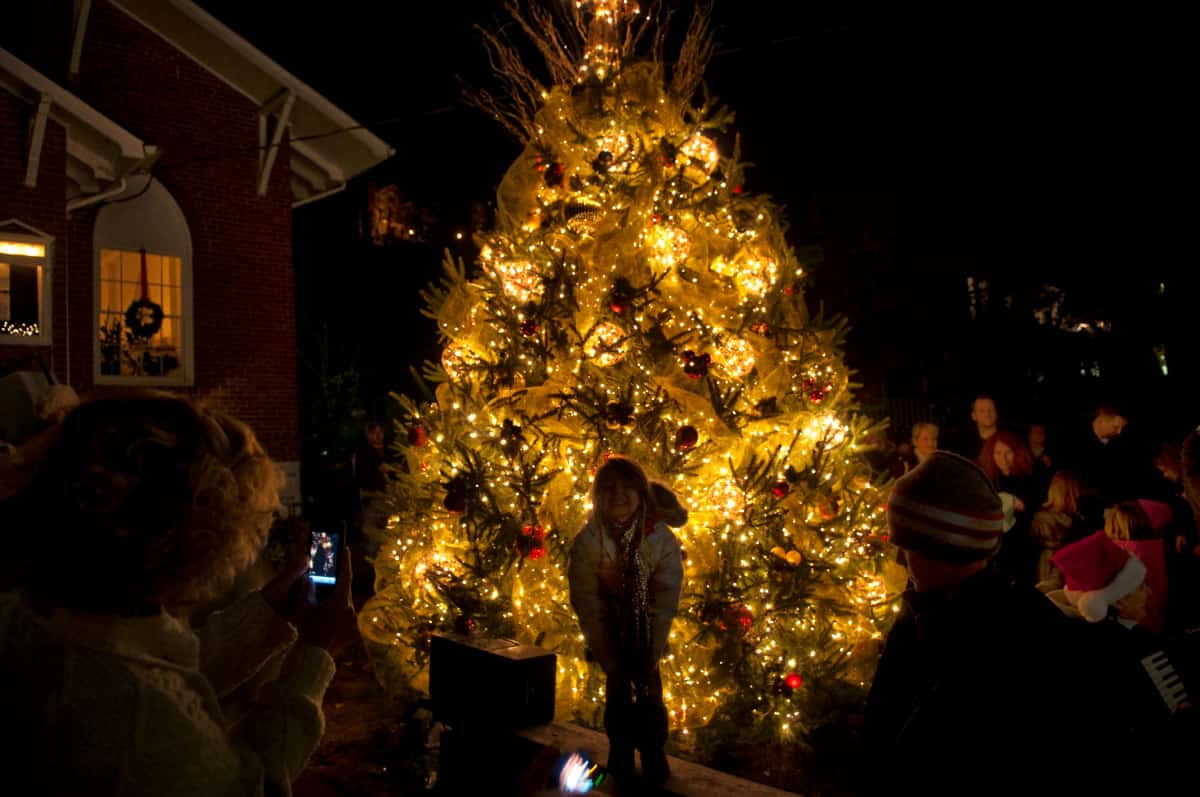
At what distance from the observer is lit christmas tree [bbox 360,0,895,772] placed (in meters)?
5.59

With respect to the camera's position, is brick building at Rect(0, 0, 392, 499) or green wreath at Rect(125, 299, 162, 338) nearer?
brick building at Rect(0, 0, 392, 499)

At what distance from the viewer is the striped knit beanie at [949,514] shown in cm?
219

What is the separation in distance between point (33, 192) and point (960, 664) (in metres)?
12.8

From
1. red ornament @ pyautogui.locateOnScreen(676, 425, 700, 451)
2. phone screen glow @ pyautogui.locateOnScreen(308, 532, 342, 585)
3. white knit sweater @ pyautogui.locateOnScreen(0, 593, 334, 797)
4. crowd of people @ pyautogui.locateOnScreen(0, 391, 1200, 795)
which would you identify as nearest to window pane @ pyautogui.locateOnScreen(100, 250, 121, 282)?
phone screen glow @ pyautogui.locateOnScreen(308, 532, 342, 585)

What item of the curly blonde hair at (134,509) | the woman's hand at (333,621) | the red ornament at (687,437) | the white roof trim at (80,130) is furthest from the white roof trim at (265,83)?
the curly blonde hair at (134,509)

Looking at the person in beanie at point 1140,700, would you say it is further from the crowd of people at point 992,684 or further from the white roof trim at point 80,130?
the white roof trim at point 80,130

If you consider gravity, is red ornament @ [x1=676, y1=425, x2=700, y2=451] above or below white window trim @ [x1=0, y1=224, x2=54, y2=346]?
below

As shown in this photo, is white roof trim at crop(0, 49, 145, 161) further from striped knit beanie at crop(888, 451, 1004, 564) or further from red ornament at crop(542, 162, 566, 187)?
striped knit beanie at crop(888, 451, 1004, 564)

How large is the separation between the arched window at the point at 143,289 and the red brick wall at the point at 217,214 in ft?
0.62

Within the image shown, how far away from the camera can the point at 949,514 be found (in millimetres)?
2203

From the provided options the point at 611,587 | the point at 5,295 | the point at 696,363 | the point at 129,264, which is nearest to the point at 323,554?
the point at 611,587

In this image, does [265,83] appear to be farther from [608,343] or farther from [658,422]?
[658,422]

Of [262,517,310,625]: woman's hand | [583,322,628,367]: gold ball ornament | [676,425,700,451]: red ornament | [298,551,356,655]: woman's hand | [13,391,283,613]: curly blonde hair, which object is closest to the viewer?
[13,391,283,613]: curly blonde hair

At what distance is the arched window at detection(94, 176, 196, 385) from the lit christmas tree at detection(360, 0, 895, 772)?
863 centimetres
